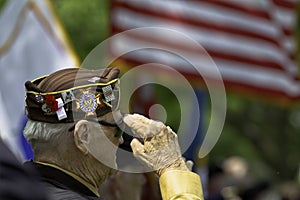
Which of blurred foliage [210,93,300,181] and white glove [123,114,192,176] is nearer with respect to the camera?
Answer: white glove [123,114,192,176]

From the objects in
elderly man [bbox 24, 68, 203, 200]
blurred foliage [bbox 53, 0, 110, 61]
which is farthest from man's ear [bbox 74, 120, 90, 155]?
blurred foliage [bbox 53, 0, 110, 61]

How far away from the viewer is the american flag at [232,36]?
33.5 feet

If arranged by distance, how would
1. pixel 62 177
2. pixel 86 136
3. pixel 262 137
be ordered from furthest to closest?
pixel 262 137 → pixel 86 136 → pixel 62 177

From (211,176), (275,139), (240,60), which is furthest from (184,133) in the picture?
(275,139)

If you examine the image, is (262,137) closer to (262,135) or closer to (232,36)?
(262,135)

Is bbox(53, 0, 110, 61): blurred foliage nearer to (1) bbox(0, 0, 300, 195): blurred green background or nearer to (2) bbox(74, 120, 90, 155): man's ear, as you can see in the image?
(1) bbox(0, 0, 300, 195): blurred green background

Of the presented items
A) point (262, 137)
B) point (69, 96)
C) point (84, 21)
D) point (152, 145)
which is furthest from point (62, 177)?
point (262, 137)

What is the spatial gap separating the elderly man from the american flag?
19.2 feet

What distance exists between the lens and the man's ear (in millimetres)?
3912

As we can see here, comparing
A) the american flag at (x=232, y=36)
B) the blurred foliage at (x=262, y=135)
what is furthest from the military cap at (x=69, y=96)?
the blurred foliage at (x=262, y=135)

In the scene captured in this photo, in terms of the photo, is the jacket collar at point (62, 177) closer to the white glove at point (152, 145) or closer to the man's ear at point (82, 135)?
the man's ear at point (82, 135)

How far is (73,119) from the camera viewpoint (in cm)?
392

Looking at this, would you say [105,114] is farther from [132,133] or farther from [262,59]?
[262,59]

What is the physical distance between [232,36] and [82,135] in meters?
6.90
